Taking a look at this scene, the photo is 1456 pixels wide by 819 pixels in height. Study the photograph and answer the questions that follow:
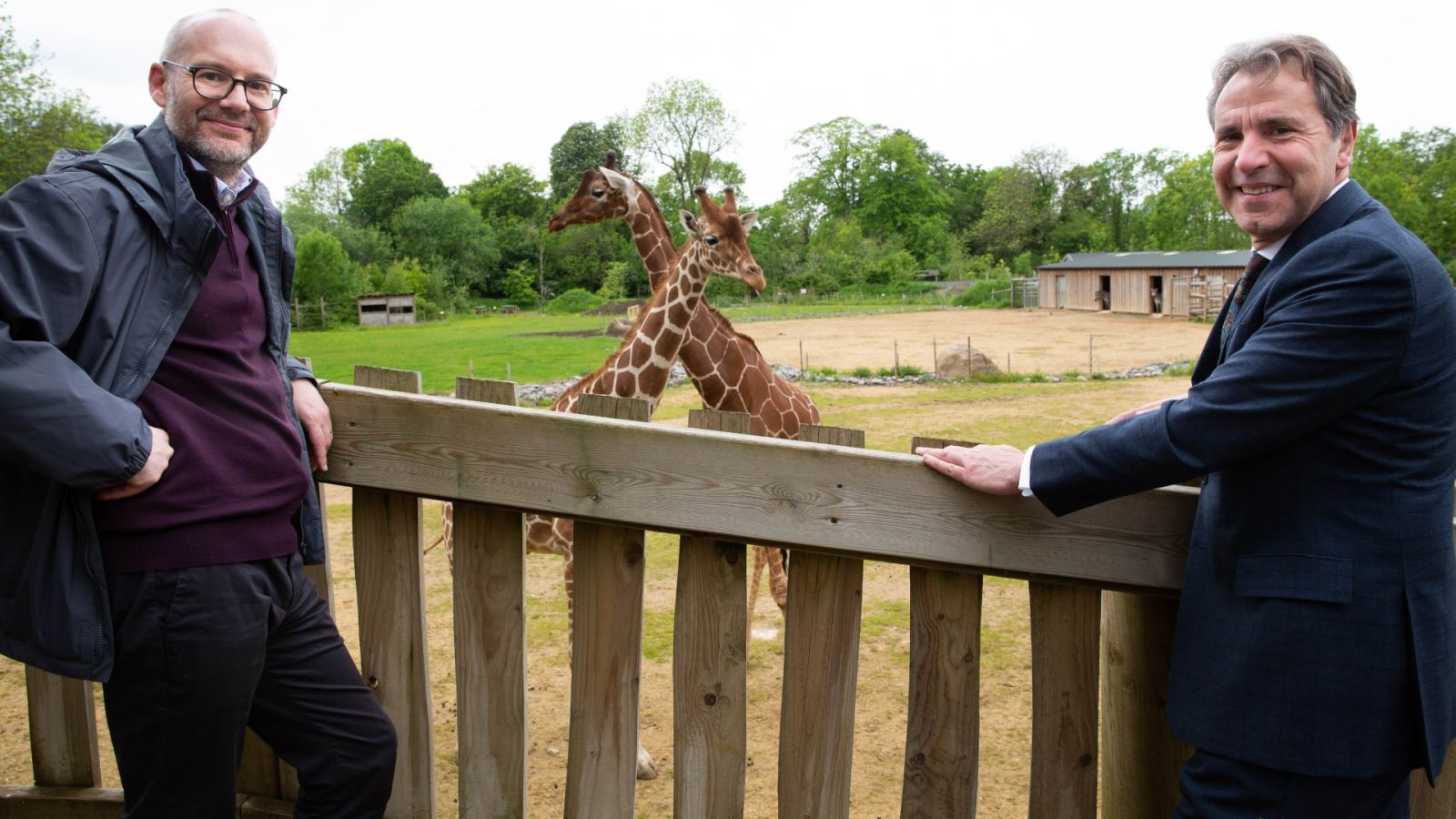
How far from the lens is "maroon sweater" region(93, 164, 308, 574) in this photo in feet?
6.40

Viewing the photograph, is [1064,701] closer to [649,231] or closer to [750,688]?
[750,688]

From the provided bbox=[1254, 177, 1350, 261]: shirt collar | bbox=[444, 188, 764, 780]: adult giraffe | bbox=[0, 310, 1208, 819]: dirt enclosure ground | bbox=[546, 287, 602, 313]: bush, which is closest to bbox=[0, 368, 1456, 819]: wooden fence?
bbox=[1254, 177, 1350, 261]: shirt collar

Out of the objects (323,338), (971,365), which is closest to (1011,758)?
(971,365)

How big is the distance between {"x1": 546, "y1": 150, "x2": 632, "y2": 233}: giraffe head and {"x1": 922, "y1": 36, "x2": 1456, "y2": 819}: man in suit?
5.89 meters

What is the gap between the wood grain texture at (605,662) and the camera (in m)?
2.39

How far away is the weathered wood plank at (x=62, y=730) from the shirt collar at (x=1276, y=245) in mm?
3109

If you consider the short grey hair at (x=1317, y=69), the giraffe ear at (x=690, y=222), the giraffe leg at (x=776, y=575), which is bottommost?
the giraffe leg at (x=776, y=575)

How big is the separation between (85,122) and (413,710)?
3826cm

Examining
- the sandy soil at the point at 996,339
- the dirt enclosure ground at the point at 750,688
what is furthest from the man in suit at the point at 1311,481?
the sandy soil at the point at 996,339

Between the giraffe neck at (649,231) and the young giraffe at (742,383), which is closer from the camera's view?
the young giraffe at (742,383)

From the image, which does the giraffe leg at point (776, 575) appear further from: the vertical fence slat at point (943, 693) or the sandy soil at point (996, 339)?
the sandy soil at point (996, 339)

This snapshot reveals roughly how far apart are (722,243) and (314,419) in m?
4.60

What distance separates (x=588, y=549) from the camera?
2416 millimetres

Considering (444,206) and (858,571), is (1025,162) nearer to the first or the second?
(444,206)
